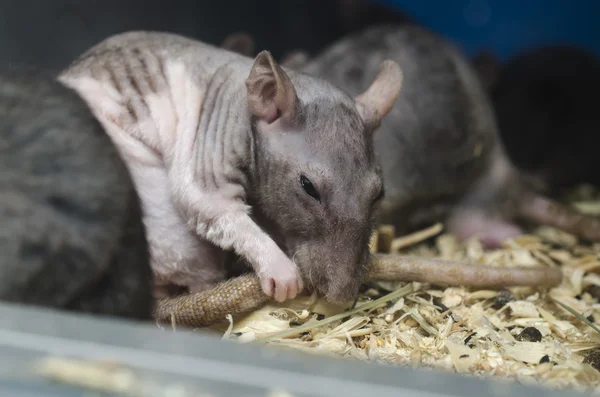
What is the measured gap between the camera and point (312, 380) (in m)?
1.74

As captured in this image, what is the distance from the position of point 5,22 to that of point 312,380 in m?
3.01

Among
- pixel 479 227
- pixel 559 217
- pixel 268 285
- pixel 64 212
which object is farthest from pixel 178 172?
pixel 559 217

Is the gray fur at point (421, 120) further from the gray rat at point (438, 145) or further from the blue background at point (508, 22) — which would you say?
the blue background at point (508, 22)

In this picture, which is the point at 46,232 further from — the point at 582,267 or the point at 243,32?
the point at 243,32

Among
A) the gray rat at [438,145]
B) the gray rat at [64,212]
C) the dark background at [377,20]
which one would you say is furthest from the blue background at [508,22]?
the gray rat at [64,212]

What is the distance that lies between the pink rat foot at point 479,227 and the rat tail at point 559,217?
193mm

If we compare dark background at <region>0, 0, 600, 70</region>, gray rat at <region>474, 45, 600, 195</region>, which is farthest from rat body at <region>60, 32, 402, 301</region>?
gray rat at <region>474, 45, 600, 195</region>

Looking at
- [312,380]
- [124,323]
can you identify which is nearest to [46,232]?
[124,323]

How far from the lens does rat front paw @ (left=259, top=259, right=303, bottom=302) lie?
3.21m

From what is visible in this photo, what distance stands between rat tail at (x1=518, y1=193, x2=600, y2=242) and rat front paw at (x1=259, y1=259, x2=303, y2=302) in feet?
9.12

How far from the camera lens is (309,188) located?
325 centimetres

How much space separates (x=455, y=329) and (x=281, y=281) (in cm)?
91

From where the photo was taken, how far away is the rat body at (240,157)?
3.24 m

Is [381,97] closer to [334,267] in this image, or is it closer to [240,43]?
[334,267]
